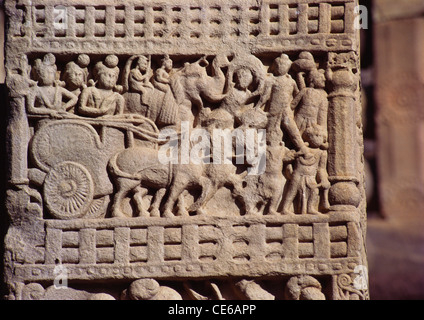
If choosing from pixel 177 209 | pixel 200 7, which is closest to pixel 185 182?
pixel 177 209

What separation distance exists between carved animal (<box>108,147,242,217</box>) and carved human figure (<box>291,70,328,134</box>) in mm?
558

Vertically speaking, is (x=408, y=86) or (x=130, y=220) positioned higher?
(x=408, y=86)

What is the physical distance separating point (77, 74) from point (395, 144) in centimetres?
498

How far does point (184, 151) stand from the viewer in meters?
5.46

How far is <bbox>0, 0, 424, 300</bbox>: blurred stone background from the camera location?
30.9 ft

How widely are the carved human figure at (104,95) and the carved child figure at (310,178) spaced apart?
3.71 ft

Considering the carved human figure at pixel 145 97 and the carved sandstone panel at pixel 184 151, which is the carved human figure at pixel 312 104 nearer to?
the carved sandstone panel at pixel 184 151

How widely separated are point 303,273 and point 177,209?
33.0 inches

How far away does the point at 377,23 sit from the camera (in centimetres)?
967

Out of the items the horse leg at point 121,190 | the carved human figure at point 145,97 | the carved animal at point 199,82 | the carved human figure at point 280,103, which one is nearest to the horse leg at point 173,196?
the horse leg at point 121,190

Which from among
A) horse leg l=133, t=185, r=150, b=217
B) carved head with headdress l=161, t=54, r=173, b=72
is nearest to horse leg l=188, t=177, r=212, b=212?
horse leg l=133, t=185, r=150, b=217
